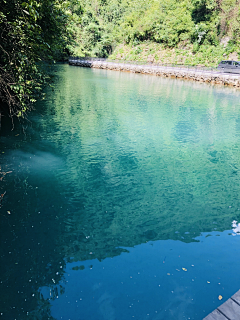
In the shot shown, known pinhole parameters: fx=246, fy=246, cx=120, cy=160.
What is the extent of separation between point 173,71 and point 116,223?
40.4m

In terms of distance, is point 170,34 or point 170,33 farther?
point 170,33

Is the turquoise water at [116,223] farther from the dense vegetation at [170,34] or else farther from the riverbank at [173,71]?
the riverbank at [173,71]

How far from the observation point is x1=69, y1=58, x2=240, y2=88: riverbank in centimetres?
3408

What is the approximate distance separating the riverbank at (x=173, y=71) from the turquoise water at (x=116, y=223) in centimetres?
2473

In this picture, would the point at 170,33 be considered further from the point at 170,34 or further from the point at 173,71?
the point at 173,71

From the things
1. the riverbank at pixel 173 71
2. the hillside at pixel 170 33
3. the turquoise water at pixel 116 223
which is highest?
the hillside at pixel 170 33

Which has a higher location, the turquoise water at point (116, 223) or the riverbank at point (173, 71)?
the riverbank at point (173, 71)

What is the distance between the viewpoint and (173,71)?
4194 centimetres

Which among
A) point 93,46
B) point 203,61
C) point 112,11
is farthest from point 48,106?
point 112,11

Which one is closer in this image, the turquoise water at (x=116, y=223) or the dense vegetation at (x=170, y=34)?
the turquoise water at (x=116, y=223)

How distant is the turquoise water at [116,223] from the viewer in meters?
4.36

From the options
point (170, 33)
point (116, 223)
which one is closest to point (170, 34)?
point (170, 33)

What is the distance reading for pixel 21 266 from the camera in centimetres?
481

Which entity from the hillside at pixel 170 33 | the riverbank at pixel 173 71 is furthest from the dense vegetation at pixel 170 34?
the riverbank at pixel 173 71
